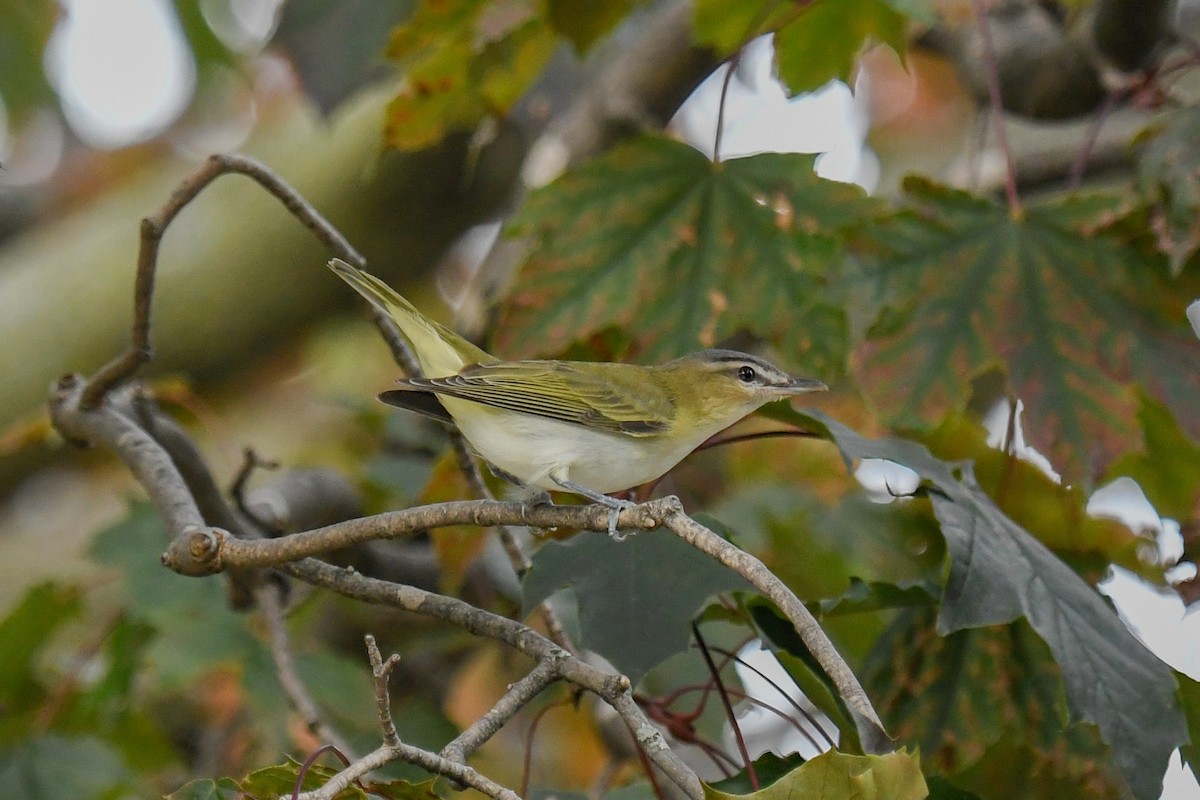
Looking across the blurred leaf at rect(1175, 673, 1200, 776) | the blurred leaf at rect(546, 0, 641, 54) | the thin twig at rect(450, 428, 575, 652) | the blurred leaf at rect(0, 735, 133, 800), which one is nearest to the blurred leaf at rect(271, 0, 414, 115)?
the blurred leaf at rect(546, 0, 641, 54)

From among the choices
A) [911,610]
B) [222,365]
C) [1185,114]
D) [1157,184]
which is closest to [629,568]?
[911,610]

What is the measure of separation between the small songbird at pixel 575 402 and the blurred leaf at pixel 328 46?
70cm

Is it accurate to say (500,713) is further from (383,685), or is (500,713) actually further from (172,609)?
(172,609)

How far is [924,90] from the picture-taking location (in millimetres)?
6871

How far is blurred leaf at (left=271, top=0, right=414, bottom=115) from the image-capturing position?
9.37 feet

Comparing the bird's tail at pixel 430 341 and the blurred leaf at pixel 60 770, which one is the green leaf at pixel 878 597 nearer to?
the bird's tail at pixel 430 341

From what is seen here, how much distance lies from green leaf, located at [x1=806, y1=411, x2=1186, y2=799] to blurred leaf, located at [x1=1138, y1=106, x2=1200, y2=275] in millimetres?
865

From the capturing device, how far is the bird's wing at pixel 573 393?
92.8 inches

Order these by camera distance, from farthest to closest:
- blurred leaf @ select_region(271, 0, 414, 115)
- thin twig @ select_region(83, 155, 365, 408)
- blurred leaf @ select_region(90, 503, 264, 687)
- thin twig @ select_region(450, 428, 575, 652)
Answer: blurred leaf @ select_region(90, 503, 264, 687) < blurred leaf @ select_region(271, 0, 414, 115) < thin twig @ select_region(450, 428, 575, 652) < thin twig @ select_region(83, 155, 365, 408)

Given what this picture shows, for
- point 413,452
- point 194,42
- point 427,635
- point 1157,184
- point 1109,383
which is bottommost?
point 427,635

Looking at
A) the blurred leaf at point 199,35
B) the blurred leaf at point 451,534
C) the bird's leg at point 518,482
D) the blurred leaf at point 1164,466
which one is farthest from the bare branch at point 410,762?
the blurred leaf at point 199,35

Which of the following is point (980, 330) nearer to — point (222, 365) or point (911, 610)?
point (911, 610)

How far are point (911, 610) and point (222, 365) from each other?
10.3ft

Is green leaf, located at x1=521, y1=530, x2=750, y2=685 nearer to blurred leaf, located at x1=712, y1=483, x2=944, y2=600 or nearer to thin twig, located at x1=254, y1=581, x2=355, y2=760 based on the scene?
thin twig, located at x1=254, y1=581, x2=355, y2=760
